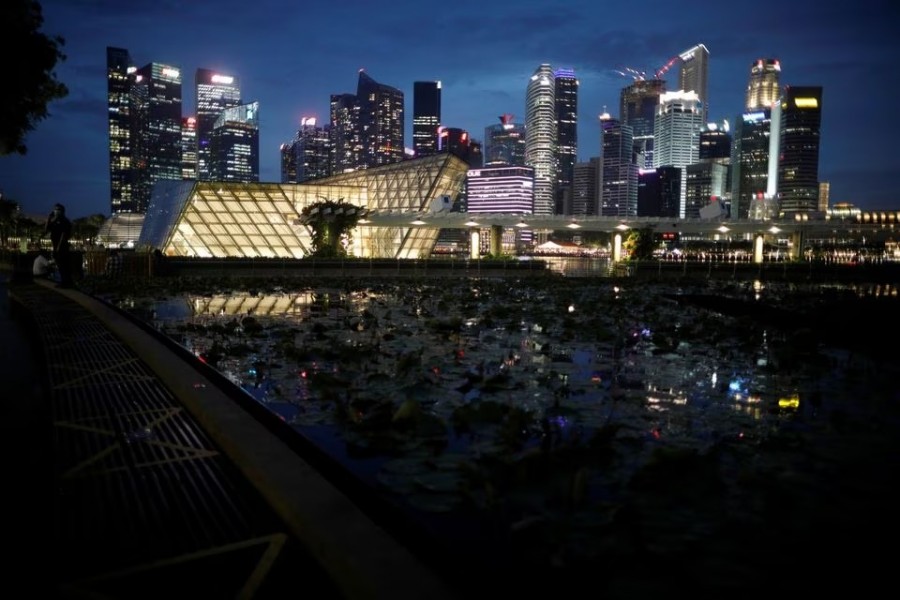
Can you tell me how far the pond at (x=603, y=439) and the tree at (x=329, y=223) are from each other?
3103cm

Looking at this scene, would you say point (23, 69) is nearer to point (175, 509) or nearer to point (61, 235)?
point (61, 235)

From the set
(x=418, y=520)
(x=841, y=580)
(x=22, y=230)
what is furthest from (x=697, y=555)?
(x=22, y=230)

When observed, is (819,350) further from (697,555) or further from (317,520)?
(317,520)

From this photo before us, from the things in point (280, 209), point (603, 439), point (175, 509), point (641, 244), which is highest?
point (280, 209)

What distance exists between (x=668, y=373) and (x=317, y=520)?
522 centimetres

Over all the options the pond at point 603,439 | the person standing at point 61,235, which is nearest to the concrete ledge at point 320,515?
the pond at point 603,439

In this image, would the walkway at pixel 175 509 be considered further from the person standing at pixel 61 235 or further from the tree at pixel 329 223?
the tree at pixel 329 223

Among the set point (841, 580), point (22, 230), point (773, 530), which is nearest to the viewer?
point (841, 580)

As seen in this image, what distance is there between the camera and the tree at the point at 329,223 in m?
40.1

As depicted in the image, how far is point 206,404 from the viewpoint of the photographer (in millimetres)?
4613

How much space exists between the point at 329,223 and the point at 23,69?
2857 centimetres

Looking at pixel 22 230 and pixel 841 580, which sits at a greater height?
pixel 22 230

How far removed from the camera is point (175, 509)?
9.95ft

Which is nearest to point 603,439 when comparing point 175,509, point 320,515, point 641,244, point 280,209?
point 320,515
